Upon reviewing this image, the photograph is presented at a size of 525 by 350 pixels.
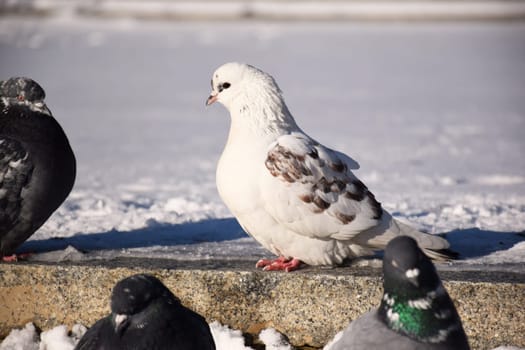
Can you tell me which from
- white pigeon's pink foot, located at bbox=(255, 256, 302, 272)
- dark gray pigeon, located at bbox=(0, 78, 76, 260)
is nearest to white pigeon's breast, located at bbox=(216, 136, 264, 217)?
white pigeon's pink foot, located at bbox=(255, 256, 302, 272)

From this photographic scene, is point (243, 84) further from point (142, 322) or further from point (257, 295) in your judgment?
point (142, 322)

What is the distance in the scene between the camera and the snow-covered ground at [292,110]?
474 cm

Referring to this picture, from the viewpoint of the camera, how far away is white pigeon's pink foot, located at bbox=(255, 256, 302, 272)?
3.82m

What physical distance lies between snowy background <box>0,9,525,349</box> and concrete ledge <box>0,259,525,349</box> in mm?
114

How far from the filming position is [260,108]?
3.95 m

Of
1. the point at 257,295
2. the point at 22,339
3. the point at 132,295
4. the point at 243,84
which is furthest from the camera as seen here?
the point at 243,84

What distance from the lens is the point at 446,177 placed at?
6.57 meters

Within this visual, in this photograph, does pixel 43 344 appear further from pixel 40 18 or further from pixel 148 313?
pixel 40 18

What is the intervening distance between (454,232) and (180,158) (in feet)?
12.6

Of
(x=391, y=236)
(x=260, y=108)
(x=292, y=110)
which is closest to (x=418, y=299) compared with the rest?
(x=391, y=236)

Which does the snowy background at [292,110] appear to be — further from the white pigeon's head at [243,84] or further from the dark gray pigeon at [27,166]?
the white pigeon's head at [243,84]

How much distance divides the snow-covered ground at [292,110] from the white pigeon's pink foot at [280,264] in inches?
12.7

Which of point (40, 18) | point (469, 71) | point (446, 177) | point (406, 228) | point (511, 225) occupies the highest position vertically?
point (406, 228)

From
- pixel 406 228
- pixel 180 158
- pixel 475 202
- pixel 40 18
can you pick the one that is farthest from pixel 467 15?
pixel 406 228
